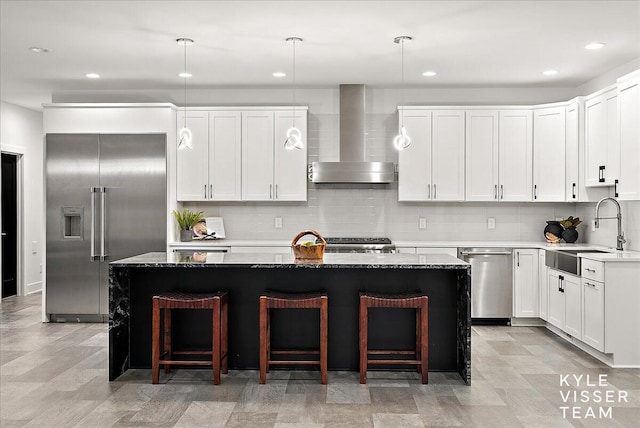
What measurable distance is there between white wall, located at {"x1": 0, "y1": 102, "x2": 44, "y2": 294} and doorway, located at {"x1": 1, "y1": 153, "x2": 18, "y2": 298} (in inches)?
3.9

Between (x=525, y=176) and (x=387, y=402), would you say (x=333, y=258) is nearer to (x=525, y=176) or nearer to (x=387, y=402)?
(x=387, y=402)

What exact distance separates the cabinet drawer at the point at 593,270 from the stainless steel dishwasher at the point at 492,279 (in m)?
1.19

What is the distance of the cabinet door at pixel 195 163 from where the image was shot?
6.77 metres

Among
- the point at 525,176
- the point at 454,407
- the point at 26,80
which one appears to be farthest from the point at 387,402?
the point at 26,80

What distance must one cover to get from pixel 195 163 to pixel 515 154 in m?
3.53

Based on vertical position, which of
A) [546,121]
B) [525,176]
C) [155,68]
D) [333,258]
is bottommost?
[333,258]

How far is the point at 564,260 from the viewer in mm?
5613

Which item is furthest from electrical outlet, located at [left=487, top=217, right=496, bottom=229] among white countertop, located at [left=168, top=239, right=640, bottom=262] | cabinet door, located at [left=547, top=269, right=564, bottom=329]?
cabinet door, located at [left=547, top=269, right=564, bottom=329]

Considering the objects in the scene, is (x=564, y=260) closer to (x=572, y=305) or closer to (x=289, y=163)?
(x=572, y=305)

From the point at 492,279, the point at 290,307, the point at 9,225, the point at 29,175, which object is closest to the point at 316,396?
the point at 290,307

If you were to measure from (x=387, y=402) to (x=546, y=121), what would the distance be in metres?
4.01

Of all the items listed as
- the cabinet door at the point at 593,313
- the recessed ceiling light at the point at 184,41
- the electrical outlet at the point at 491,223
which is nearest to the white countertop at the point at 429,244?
the electrical outlet at the point at 491,223

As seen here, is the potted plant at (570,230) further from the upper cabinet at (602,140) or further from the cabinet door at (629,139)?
the cabinet door at (629,139)

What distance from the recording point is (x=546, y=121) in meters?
6.54
